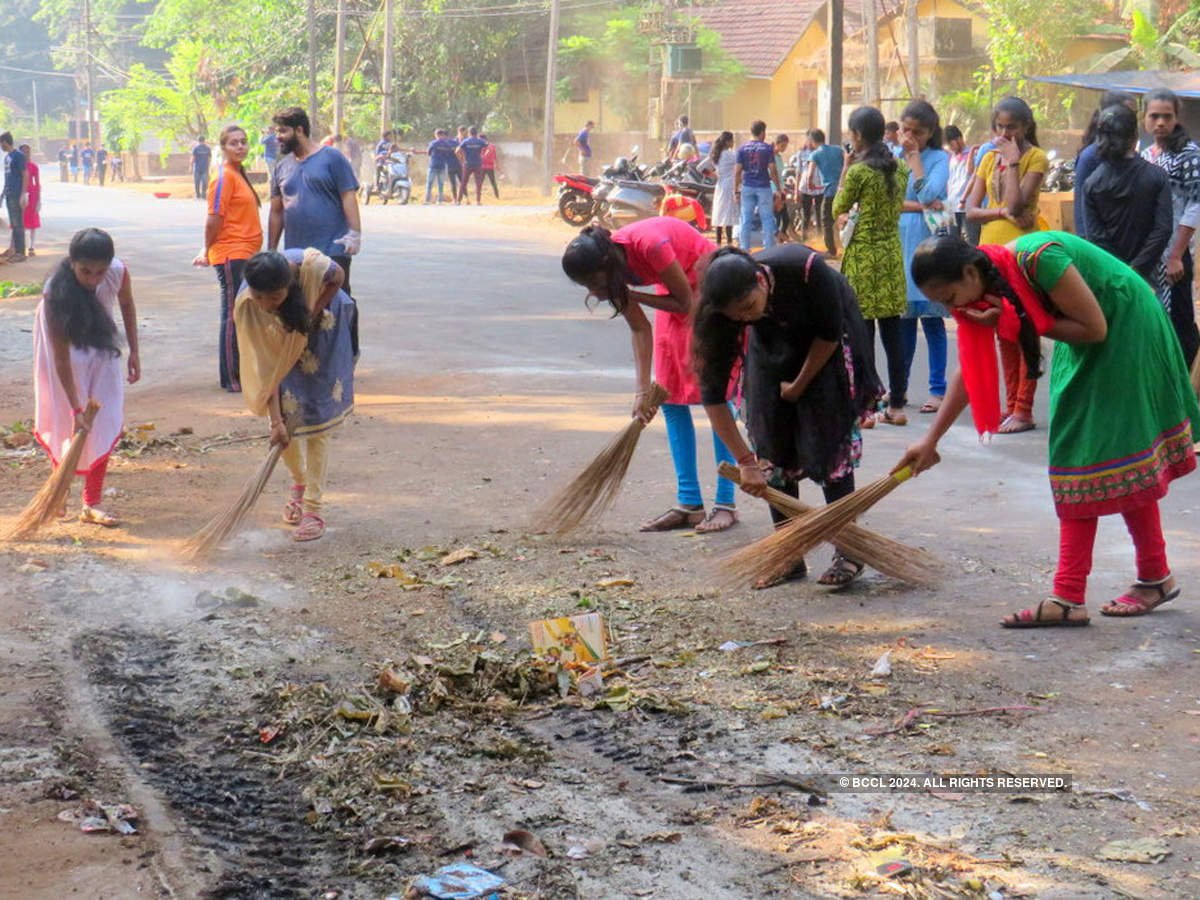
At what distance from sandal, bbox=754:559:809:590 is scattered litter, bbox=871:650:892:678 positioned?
0.84 m

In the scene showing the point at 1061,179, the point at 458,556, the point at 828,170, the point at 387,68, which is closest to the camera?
the point at 458,556

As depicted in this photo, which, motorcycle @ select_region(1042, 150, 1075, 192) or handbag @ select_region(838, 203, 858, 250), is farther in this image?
motorcycle @ select_region(1042, 150, 1075, 192)

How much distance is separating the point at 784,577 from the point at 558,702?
135 centimetres

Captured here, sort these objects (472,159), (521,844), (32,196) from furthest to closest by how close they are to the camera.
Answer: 1. (472,159)
2. (32,196)
3. (521,844)

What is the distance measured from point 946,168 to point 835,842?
231 inches

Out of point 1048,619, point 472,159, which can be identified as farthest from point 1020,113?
point 472,159

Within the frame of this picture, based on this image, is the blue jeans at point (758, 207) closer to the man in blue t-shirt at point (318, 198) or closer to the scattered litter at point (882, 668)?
the man in blue t-shirt at point (318, 198)

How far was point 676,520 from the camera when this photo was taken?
6.18m

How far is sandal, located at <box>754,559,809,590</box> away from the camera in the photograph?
17.4 ft

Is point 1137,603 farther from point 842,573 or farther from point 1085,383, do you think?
point 842,573

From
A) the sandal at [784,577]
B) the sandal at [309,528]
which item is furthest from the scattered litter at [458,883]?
the sandal at [309,528]

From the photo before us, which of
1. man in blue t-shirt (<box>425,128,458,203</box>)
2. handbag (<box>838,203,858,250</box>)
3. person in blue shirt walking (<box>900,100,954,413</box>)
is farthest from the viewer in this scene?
man in blue t-shirt (<box>425,128,458,203</box>)

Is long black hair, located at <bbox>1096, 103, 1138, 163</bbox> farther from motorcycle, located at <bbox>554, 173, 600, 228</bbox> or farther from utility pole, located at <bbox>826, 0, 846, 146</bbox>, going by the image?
motorcycle, located at <bbox>554, 173, 600, 228</bbox>

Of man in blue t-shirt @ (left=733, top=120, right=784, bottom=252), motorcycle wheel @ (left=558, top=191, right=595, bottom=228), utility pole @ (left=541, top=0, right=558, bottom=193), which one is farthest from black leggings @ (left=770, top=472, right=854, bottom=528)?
utility pole @ (left=541, top=0, right=558, bottom=193)
